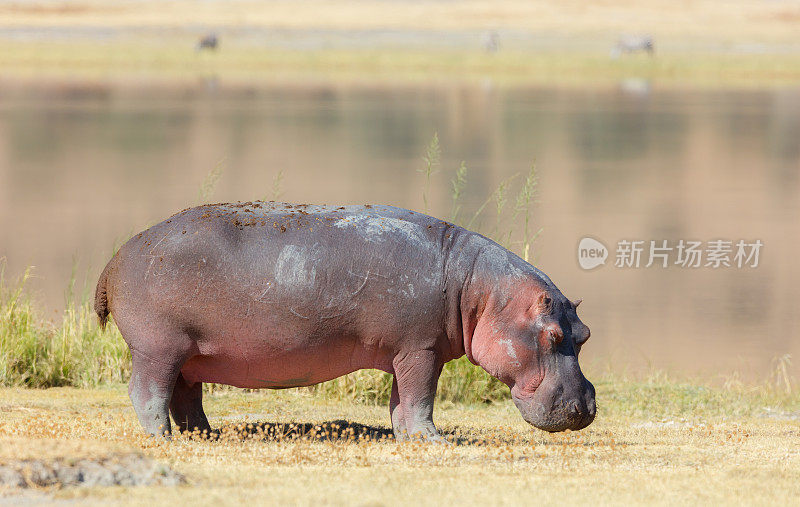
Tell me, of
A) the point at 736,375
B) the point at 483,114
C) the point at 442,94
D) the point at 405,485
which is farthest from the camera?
the point at 442,94

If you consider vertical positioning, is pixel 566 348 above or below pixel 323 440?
above

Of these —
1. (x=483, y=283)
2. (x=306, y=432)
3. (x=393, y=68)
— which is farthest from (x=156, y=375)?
(x=393, y=68)

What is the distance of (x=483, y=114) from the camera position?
39438mm

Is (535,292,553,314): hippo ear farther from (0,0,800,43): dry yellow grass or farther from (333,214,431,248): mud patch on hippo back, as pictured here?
(0,0,800,43): dry yellow grass

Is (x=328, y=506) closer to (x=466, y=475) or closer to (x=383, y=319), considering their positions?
(x=466, y=475)

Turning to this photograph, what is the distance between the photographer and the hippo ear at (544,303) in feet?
22.9

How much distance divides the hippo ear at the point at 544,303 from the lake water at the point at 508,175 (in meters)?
4.50

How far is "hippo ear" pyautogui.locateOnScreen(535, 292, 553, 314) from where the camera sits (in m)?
6.99

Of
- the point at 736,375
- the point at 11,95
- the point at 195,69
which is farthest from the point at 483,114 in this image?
the point at 736,375

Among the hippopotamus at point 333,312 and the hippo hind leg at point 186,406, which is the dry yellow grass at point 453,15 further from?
the hippo hind leg at point 186,406

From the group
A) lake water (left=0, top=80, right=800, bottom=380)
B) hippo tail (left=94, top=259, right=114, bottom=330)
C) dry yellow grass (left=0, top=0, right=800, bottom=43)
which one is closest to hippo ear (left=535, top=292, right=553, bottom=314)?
hippo tail (left=94, top=259, right=114, bottom=330)

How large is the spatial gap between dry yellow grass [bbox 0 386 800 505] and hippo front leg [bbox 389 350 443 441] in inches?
7.2

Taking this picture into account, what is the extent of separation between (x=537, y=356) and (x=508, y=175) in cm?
1874

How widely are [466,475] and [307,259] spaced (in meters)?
1.57
